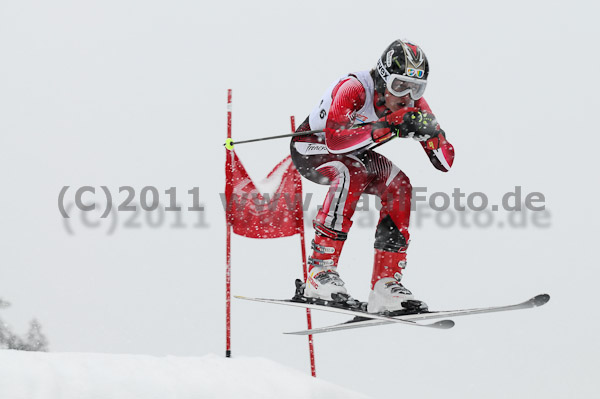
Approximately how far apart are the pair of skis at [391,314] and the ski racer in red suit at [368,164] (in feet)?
0.29

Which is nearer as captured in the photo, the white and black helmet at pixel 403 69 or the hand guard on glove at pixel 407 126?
the hand guard on glove at pixel 407 126

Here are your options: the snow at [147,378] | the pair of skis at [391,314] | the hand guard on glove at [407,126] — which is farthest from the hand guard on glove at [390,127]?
the snow at [147,378]

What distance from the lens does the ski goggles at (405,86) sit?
17.6ft

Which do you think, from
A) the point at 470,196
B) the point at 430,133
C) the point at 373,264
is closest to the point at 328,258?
the point at 373,264

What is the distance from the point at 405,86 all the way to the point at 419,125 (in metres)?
0.41

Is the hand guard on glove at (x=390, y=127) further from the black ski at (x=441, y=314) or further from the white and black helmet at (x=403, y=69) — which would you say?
the black ski at (x=441, y=314)

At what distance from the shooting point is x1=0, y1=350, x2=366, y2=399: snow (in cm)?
446

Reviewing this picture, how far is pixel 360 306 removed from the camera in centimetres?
570

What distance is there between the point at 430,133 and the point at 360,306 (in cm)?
147

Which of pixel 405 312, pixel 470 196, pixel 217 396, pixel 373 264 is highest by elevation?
pixel 470 196

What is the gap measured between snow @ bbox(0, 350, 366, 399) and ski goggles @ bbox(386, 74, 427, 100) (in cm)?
234

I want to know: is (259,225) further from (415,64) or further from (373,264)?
(415,64)

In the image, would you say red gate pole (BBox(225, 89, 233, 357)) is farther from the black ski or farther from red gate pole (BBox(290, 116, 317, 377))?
the black ski

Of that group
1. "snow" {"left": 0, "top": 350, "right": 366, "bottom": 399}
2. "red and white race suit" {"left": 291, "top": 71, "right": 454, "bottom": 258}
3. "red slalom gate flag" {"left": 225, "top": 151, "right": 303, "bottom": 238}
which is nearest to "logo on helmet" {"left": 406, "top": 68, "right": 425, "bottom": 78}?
"red and white race suit" {"left": 291, "top": 71, "right": 454, "bottom": 258}
